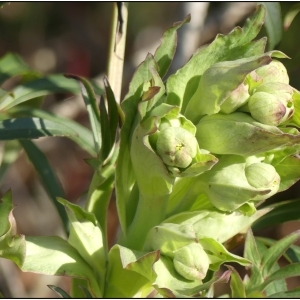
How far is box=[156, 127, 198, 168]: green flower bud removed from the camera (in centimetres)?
68

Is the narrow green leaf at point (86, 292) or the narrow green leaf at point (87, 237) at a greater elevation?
the narrow green leaf at point (87, 237)

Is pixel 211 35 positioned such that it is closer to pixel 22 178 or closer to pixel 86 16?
pixel 22 178

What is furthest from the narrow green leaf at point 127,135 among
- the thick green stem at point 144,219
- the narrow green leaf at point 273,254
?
the narrow green leaf at point 273,254

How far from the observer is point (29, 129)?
916 mm

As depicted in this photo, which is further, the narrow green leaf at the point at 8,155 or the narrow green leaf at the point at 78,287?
the narrow green leaf at the point at 8,155

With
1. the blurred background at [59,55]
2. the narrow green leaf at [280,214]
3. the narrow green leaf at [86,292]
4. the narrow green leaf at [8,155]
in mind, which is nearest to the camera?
the narrow green leaf at [86,292]

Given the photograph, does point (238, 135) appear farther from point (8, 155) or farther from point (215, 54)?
point (8, 155)

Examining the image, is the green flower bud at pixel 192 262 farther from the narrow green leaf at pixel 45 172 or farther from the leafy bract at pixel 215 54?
the narrow green leaf at pixel 45 172

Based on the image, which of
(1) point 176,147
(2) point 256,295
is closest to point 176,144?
(1) point 176,147

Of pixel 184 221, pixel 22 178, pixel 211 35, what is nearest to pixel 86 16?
pixel 22 178

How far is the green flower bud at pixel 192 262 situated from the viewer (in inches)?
28.3

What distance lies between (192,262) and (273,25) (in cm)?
55

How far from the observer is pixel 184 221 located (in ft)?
2.60

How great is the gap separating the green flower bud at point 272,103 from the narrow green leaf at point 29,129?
1.13 feet
